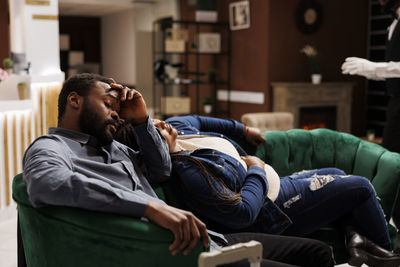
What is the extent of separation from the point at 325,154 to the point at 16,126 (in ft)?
8.55

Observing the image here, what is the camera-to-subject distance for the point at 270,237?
1.85 m

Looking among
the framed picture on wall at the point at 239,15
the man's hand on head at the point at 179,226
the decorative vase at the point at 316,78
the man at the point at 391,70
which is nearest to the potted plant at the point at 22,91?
the man at the point at 391,70

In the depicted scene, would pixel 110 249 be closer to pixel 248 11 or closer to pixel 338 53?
pixel 248 11

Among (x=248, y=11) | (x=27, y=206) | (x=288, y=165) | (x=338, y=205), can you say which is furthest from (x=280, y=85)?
(x=27, y=206)

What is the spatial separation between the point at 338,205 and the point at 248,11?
5678 millimetres

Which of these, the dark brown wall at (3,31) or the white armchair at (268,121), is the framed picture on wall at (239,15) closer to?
the white armchair at (268,121)

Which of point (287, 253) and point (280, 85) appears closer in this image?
point (287, 253)

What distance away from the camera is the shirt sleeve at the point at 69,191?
1351 millimetres

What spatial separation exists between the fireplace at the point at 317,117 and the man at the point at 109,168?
18.0 feet

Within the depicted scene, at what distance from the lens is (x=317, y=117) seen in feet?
24.0

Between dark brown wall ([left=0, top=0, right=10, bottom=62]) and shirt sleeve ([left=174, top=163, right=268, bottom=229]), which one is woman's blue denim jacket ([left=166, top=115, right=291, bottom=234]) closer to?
shirt sleeve ([left=174, top=163, right=268, bottom=229])

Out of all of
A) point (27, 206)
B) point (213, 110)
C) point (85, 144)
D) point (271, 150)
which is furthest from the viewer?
point (213, 110)

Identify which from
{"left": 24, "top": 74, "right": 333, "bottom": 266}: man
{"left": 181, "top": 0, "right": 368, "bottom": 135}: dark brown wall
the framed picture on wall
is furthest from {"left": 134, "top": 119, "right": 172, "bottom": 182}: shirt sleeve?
the framed picture on wall

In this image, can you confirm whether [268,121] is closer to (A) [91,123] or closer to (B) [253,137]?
(B) [253,137]
